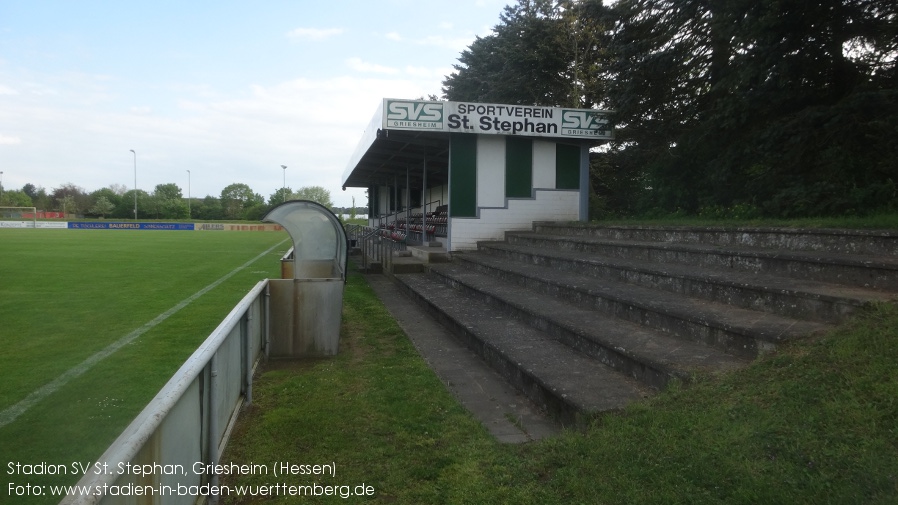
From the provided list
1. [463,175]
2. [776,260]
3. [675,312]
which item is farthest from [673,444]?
[463,175]

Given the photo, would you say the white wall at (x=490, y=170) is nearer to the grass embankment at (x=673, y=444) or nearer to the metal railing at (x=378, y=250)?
the metal railing at (x=378, y=250)

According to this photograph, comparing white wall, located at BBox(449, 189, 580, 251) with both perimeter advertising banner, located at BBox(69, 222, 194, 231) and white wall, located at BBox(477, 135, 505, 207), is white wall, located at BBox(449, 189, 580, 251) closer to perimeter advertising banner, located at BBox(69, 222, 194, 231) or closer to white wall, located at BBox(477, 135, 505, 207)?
white wall, located at BBox(477, 135, 505, 207)

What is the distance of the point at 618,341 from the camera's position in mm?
4750

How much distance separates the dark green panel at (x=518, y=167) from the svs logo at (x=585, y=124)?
2.93 ft

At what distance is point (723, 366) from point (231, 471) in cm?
310

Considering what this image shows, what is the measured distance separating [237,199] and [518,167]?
8526 centimetres

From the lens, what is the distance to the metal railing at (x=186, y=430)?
1.71 metres

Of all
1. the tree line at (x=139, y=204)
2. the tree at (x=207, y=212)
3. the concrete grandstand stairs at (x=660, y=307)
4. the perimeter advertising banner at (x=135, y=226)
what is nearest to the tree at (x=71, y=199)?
the tree line at (x=139, y=204)

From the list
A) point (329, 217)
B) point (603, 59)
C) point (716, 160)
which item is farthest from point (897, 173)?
point (603, 59)

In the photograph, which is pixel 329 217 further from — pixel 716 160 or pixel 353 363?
pixel 716 160

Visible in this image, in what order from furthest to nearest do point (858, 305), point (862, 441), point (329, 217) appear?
point (329, 217) < point (858, 305) < point (862, 441)

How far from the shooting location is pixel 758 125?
10172 mm

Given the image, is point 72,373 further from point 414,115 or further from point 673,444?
point 414,115

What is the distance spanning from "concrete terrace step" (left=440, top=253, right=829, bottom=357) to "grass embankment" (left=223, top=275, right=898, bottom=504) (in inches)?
12.1
